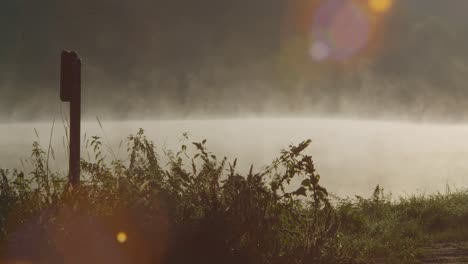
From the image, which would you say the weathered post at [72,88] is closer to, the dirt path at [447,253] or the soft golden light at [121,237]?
the soft golden light at [121,237]

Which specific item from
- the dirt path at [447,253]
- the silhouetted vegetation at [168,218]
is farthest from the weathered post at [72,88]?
the dirt path at [447,253]

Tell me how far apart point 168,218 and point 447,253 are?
15.0 ft

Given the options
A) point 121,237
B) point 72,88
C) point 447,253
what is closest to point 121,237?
point 121,237

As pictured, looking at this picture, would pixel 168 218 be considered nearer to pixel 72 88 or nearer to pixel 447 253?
pixel 72 88

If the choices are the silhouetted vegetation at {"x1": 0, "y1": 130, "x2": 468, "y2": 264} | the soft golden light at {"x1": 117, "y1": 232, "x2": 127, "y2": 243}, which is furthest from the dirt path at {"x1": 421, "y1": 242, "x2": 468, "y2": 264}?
the soft golden light at {"x1": 117, "y1": 232, "x2": 127, "y2": 243}

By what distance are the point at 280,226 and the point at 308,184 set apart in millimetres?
624

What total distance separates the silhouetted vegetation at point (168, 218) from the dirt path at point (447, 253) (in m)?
1.43

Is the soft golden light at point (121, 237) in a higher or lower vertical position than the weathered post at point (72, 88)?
lower

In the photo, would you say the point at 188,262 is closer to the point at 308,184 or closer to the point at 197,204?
the point at 197,204

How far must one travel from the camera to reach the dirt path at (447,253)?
936 centimetres

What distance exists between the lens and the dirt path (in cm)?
936

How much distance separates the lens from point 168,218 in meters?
7.55

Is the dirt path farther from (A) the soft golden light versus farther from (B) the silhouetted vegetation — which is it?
(A) the soft golden light

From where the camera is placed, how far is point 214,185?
7.91 metres
